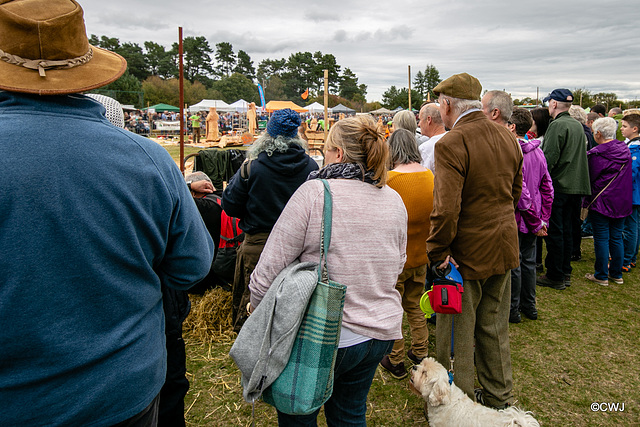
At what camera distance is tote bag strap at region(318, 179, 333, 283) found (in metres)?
1.60

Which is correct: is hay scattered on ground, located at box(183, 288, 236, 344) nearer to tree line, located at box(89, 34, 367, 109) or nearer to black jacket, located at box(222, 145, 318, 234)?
black jacket, located at box(222, 145, 318, 234)

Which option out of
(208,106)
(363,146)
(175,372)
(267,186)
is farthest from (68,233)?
(208,106)

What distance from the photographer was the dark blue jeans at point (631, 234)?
5.37 m

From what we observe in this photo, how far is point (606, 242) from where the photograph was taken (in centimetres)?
494

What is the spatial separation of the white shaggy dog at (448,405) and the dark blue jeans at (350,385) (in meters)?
0.68

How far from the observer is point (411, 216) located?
3078 mm

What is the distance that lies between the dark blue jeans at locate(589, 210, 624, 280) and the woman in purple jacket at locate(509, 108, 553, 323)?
1.41 metres

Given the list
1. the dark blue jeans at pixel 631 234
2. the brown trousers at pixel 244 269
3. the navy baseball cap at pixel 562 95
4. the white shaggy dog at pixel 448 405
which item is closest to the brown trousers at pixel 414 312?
the white shaggy dog at pixel 448 405

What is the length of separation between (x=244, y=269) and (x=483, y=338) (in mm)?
1988

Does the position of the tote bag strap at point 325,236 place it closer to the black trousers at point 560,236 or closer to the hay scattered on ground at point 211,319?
the hay scattered on ground at point 211,319

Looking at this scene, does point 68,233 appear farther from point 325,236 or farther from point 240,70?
point 240,70

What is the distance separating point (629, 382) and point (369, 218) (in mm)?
2934

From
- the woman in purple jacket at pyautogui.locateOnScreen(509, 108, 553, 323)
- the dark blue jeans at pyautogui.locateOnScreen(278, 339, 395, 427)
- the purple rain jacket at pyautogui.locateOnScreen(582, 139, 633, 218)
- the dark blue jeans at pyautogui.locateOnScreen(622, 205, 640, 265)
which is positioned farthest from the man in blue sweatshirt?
the dark blue jeans at pyautogui.locateOnScreen(622, 205, 640, 265)

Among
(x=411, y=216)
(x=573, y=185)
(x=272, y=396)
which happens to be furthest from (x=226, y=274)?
(x=573, y=185)
